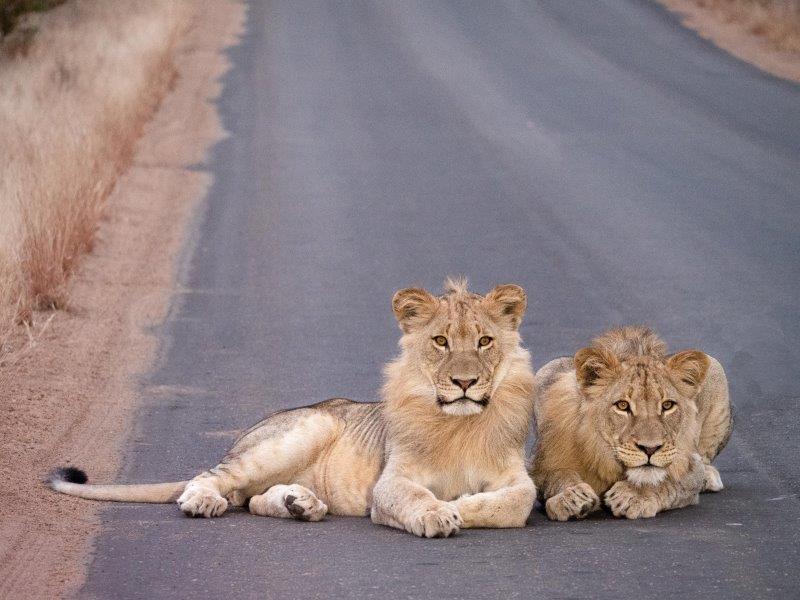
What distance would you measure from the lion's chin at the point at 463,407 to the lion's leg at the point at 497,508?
1.23ft

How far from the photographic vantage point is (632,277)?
12.6 m

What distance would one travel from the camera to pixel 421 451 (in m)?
6.77

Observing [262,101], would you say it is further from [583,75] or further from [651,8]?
[651,8]

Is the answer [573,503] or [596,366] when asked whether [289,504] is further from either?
[596,366]

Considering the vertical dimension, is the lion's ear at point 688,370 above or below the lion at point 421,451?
above

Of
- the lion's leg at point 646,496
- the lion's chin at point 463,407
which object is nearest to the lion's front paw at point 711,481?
the lion's leg at point 646,496

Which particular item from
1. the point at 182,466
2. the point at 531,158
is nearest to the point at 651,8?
the point at 531,158

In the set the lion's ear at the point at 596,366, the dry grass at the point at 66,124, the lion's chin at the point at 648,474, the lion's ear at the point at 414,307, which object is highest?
the lion's ear at the point at 414,307

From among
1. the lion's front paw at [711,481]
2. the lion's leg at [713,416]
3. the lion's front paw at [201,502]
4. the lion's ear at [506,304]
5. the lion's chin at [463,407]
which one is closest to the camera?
the lion's chin at [463,407]

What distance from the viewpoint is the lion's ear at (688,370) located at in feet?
21.7

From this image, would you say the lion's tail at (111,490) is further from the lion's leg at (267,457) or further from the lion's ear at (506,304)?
the lion's ear at (506,304)

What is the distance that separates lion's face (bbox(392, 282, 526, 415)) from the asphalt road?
65 centimetres

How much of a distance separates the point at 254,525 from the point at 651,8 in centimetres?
2495

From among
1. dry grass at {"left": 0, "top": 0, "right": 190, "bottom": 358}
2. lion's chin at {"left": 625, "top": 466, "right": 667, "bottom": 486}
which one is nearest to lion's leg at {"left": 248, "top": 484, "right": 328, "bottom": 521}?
lion's chin at {"left": 625, "top": 466, "right": 667, "bottom": 486}
